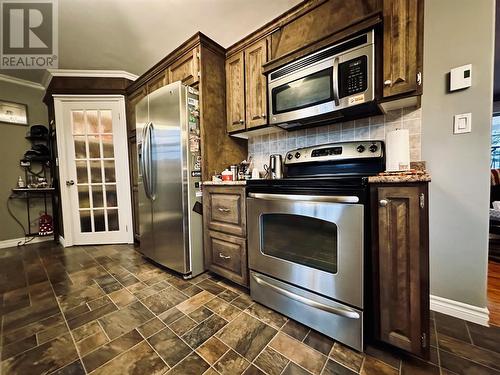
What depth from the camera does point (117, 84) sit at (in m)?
2.94

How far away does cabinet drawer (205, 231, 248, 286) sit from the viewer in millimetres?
1647

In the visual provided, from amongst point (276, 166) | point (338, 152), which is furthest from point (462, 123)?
point (276, 166)

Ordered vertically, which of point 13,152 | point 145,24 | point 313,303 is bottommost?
point 313,303

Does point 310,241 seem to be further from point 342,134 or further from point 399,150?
point 342,134

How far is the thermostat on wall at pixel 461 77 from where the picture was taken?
4.07 feet

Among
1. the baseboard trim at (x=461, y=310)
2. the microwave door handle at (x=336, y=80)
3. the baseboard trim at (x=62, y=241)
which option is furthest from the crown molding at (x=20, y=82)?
the baseboard trim at (x=461, y=310)

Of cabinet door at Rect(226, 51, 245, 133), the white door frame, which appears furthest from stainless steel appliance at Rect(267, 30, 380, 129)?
the white door frame

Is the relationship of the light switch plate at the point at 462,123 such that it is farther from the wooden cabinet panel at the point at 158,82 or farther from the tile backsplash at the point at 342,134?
the wooden cabinet panel at the point at 158,82

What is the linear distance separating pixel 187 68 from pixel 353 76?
60.3 inches

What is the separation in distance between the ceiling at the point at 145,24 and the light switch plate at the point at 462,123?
1.54 metres

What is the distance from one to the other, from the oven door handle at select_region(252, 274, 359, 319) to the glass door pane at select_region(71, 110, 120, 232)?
2657mm

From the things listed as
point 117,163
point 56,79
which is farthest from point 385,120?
point 56,79

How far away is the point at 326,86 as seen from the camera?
4.59 feet

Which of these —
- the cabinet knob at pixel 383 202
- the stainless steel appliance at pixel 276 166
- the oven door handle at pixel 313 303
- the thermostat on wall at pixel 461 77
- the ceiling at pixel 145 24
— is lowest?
the oven door handle at pixel 313 303
